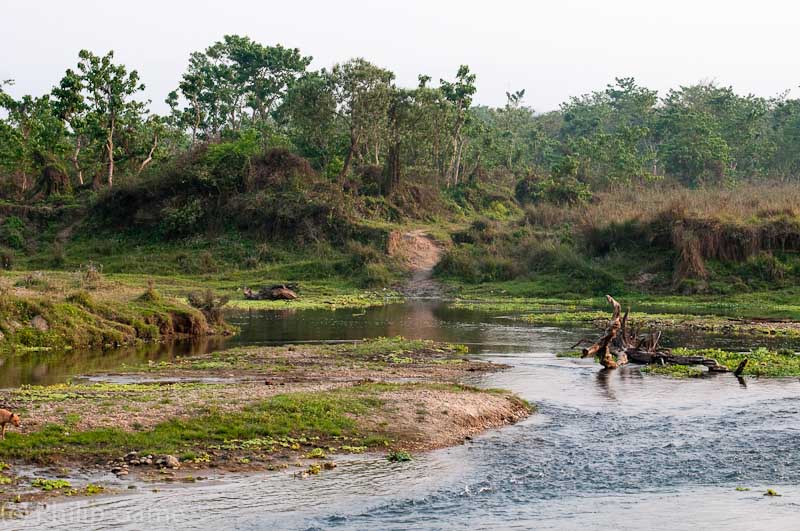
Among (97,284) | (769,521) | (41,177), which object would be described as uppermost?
(41,177)

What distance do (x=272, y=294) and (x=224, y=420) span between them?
108 feet

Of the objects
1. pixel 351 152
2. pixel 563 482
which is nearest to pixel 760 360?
pixel 563 482

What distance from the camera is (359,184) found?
2857 inches

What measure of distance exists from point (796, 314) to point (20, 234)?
1938 inches

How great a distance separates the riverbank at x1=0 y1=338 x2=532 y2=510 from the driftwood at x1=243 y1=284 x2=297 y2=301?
82.5 ft

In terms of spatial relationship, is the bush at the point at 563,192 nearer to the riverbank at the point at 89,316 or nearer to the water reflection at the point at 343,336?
the water reflection at the point at 343,336

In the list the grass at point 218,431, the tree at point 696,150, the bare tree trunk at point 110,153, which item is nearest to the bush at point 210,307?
the grass at point 218,431

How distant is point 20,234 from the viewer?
2559 inches

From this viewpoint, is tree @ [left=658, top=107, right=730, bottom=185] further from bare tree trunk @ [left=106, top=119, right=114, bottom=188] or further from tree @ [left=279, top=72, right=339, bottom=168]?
bare tree trunk @ [left=106, top=119, right=114, bottom=188]

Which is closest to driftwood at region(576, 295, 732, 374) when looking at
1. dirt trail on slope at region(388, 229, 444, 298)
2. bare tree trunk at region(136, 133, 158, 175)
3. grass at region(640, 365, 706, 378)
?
grass at region(640, 365, 706, 378)

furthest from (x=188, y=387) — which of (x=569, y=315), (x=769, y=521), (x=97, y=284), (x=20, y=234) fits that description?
(x=20, y=234)

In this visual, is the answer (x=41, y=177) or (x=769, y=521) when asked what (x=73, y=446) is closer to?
(x=769, y=521)

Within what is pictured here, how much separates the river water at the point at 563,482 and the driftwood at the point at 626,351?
131 inches

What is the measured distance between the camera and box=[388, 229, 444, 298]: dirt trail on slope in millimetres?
59031
